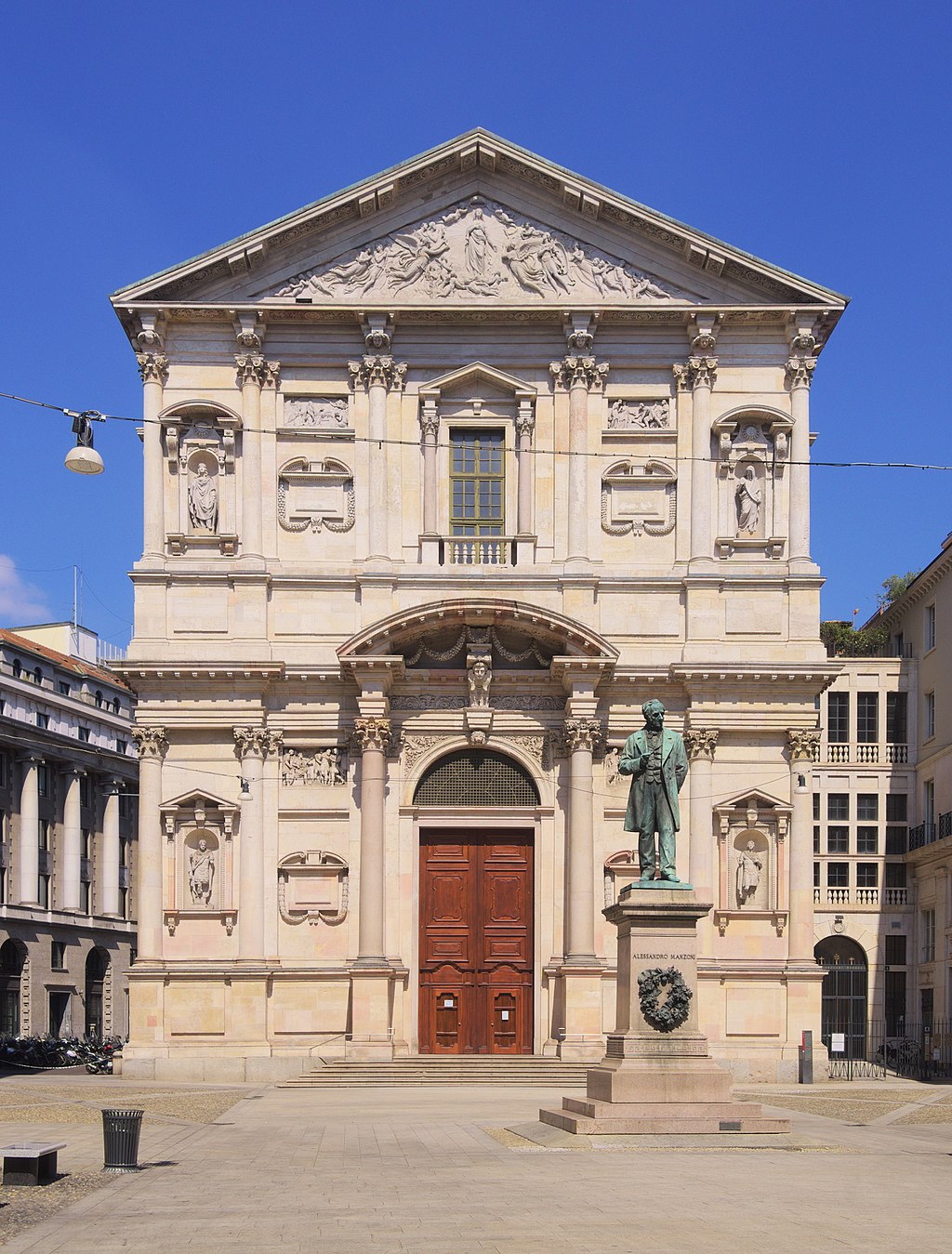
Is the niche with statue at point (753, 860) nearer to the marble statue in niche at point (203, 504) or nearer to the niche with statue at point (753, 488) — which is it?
the niche with statue at point (753, 488)

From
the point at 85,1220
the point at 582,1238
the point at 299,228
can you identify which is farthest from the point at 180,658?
the point at 582,1238

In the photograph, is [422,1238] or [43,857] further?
[43,857]

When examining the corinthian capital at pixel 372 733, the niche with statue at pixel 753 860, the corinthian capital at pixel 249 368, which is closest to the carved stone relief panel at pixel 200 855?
the corinthian capital at pixel 372 733

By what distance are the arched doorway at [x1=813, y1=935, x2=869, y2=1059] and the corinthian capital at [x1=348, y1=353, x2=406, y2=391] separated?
24163 millimetres

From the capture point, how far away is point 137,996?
35.8 meters

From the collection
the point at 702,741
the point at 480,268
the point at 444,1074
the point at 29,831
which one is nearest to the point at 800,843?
the point at 702,741

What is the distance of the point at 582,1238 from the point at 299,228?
1115 inches

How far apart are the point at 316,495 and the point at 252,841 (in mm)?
7844

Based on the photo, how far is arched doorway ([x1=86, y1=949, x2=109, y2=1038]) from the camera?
67.8 meters

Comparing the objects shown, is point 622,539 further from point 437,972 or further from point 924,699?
point 924,699

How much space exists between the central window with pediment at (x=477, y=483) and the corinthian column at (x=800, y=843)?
8.24 m

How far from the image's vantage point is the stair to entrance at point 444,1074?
33.8 metres

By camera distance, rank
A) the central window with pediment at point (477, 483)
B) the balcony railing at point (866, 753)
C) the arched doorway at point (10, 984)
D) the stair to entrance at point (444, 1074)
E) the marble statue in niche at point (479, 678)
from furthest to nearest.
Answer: the arched doorway at point (10, 984) < the balcony railing at point (866, 753) < the central window with pediment at point (477, 483) < the marble statue in niche at point (479, 678) < the stair to entrance at point (444, 1074)

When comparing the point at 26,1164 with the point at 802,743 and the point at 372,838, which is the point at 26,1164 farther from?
the point at 802,743
